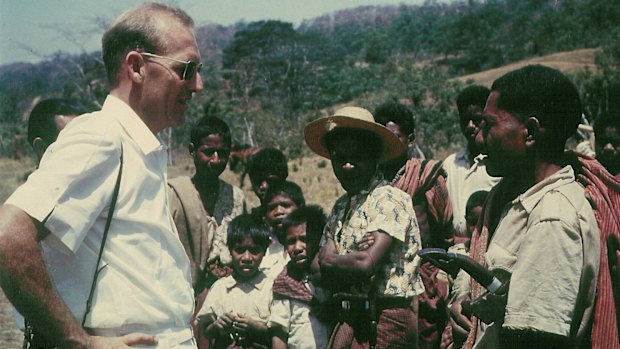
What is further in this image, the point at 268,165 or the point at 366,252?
the point at 268,165

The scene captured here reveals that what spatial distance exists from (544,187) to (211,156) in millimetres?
2760

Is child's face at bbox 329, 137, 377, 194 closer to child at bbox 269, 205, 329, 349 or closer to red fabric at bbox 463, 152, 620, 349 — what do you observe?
child at bbox 269, 205, 329, 349

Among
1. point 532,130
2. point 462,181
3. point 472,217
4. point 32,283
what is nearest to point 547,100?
point 532,130

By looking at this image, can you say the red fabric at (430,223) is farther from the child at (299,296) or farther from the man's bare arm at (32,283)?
the man's bare arm at (32,283)

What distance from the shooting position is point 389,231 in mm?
3145

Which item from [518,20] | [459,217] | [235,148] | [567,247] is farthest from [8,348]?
[518,20]

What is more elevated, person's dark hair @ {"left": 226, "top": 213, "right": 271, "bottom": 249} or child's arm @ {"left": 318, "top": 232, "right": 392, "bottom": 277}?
child's arm @ {"left": 318, "top": 232, "right": 392, "bottom": 277}

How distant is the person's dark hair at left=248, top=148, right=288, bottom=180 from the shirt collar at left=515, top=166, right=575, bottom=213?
9.30 feet

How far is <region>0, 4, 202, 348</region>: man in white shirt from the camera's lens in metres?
1.63

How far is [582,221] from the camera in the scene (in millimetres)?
2064

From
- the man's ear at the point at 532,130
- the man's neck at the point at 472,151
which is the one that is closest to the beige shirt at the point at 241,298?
the man's neck at the point at 472,151

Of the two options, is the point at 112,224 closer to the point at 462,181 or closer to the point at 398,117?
the point at 398,117

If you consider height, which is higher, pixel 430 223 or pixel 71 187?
pixel 71 187

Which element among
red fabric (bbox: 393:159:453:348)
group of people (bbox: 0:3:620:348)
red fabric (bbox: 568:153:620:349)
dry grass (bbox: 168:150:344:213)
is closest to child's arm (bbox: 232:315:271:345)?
group of people (bbox: 0:3:620:348)
